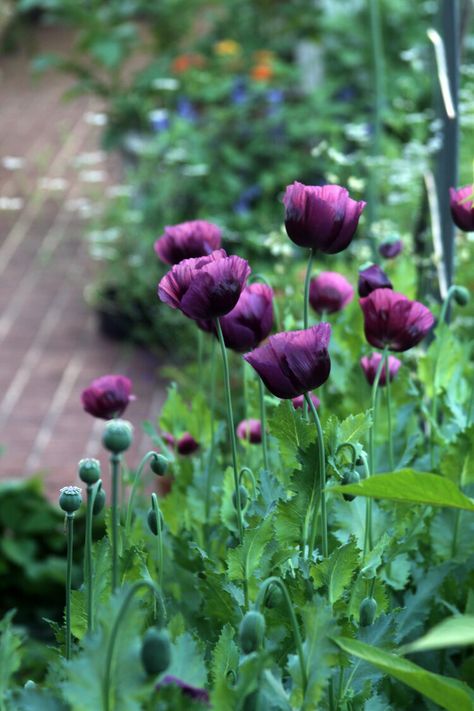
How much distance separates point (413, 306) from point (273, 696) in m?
0.46

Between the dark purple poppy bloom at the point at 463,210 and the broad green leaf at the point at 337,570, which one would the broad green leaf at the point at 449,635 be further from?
the dark purple poppy bloom at the point at 463,210

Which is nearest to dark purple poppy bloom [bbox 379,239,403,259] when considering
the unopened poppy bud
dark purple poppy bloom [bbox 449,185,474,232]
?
dark purple poppy bloom [bbox 449,185,474,232]

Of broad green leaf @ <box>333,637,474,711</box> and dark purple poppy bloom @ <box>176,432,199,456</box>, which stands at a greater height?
broad green leaf @ <box>333,637,474,711</box>

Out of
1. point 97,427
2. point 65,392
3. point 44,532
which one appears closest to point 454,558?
point 44,532

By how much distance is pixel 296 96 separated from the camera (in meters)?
5.20

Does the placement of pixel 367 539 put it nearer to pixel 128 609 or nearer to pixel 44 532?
pixel 128 609

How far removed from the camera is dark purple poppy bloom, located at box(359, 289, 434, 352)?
1211 mm

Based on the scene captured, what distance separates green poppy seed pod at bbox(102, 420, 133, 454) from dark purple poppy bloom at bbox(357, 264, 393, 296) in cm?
53

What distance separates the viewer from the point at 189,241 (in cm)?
132

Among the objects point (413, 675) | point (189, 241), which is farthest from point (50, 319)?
point (413, 675)

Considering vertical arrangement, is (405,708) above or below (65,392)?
above

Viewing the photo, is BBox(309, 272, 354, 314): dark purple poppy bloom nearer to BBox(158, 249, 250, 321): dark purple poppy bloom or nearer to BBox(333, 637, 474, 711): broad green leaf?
BBox(158, 249, 250, 321): dark purple poppy bloom

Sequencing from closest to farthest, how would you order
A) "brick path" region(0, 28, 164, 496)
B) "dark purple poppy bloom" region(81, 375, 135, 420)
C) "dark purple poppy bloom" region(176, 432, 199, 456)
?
"dark purple poppy bloom" region(81, 375, 135, 420) → "dark purple poppy bloom" region(176, 432, 199, 456) → "brick path" region(0, 28, 164, 496)

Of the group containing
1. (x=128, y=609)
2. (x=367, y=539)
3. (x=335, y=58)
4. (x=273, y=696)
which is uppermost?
(x=128, y=609)
